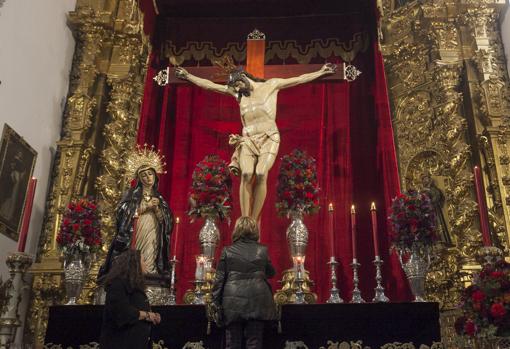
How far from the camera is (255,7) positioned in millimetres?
7547

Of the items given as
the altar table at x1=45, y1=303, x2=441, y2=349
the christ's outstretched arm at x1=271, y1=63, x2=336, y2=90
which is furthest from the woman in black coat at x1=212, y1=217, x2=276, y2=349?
the christ's outstretched arm at x1=271, y1=63, x2=336, y2=90

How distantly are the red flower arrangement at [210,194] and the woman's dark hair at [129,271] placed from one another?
1823mm

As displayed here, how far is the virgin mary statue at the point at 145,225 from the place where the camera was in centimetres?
487

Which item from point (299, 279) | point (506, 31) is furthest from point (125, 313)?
point (506, 31)

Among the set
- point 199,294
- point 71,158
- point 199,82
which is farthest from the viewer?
point 71,158

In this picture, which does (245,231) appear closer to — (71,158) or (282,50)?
(71,158)

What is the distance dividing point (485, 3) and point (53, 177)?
5.05 m

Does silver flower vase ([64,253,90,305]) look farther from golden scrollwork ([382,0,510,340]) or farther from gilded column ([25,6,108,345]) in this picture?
golden scrollwork ([382,0,510,340])

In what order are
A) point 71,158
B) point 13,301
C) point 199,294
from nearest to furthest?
point 13,301 → point 199,294 → point 71,158

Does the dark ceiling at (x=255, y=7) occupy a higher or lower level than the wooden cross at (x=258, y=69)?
higher

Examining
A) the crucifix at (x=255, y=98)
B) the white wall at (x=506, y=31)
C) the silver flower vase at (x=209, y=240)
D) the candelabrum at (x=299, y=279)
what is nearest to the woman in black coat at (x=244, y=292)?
the candelabrum at (x=299, y=279)

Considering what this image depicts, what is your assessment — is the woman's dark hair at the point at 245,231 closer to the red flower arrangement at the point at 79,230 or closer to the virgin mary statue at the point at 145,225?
the virgin mary statue at the point at 145,225

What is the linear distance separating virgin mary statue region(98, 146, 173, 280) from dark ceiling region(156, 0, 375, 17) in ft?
10.1

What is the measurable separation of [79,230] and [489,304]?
10.9ft
